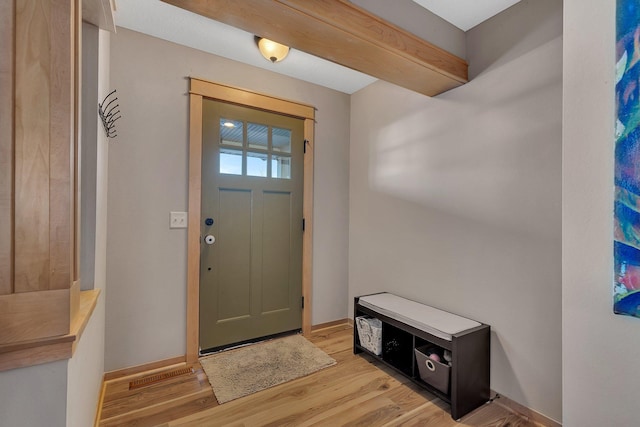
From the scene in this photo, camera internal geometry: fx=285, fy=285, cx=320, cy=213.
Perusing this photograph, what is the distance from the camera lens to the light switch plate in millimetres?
2189

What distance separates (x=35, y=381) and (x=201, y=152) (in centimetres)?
180

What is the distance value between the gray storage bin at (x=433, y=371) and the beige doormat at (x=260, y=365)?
2.26 feet

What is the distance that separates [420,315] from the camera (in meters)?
2.00

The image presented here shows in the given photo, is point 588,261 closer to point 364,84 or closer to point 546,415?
point 546,415

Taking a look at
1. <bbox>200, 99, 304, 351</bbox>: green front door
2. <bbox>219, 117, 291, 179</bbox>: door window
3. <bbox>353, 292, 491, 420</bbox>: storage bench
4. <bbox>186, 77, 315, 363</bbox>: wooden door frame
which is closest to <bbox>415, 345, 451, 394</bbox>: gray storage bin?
<bbox>353, 292, 491, 420</bbox>: storage bench

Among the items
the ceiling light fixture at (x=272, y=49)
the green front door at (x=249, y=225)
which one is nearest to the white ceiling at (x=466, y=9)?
the ceiling light fixture at (x=272, y=49)

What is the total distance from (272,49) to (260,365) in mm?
2394

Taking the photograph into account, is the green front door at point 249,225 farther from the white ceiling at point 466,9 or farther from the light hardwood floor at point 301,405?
the white ceiling at point 466,9

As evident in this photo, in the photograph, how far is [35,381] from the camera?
77cm

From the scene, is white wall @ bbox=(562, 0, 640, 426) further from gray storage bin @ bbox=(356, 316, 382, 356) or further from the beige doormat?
the beige doormat

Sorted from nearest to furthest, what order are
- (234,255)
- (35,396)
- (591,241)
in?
(35,396) → (591,241) → (234,255)

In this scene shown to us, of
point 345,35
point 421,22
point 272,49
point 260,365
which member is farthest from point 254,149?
point 260,365

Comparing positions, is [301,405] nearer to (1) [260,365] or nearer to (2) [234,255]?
(1) [260,365]

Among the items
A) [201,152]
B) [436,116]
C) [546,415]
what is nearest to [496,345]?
[546,415]
